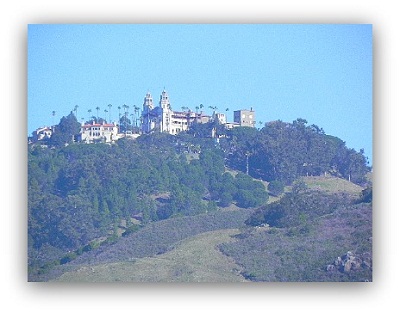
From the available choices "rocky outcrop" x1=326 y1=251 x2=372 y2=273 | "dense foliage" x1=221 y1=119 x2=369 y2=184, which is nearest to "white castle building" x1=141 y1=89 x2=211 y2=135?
"dense foliage" x1=221 y1=119 x2=369 y2=184

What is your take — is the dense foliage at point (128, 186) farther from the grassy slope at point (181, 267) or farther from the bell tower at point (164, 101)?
the bell tower at point (164, 101)

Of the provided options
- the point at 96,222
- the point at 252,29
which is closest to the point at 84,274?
the point at 96,222

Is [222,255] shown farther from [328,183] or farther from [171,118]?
[171,118]

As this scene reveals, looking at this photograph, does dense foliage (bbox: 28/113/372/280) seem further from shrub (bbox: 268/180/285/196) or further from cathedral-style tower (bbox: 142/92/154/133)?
cathedral-style tower (bbox: 142/92/154/133)

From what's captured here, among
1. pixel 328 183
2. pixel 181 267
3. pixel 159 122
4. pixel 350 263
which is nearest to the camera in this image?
pixel 350 263

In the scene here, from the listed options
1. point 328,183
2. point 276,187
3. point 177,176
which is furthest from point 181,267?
point 328,183

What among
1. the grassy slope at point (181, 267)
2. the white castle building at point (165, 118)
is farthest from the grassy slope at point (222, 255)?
the white castle building at point (165, 118)

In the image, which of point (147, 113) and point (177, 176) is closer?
point (147, 113)
